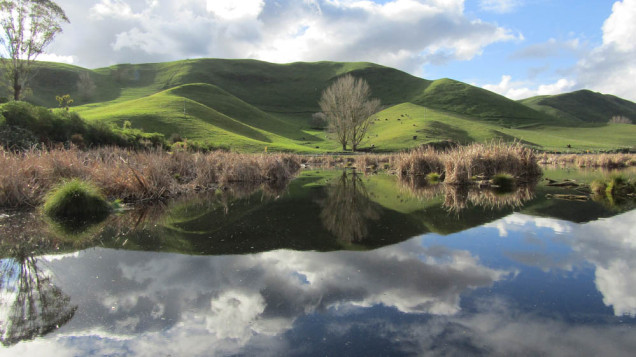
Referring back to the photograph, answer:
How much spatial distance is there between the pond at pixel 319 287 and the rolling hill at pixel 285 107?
1666 inches

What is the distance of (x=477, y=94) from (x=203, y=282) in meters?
139

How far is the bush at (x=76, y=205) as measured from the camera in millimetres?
11188

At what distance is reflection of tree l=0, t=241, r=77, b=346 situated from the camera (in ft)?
14.6

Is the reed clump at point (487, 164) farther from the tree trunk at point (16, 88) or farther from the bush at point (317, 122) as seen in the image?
the bush at point (317, 122)

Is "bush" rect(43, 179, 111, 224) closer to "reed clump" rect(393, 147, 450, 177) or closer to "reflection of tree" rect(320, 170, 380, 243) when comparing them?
"reflection of tree" rect(320, 170, 380, 243)

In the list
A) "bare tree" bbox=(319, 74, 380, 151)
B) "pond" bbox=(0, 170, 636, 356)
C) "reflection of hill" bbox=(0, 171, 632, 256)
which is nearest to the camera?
"pond" bbox=(0, 170, 636, 356)

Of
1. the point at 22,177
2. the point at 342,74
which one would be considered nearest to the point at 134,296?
the point at 22,177

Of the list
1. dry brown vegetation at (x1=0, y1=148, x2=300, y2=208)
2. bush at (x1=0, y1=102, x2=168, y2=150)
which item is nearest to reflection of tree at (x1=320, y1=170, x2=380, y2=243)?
dry brown vegetation at (x1=0, y1=148, x2=300, y2=208)

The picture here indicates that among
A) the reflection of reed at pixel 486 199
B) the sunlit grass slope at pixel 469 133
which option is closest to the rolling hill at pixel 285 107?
the sunlit grass slope at pixel 469 133

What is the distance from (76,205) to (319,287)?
990 cm

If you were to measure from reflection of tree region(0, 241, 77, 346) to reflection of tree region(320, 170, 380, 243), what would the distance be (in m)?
5.77

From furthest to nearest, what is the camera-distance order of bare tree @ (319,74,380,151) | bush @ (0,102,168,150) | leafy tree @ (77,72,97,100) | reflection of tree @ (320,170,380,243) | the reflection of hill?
leafy tree @ (77,72,97,100), bare tree @ (319,74,380,151), bush @ (0,102,168,150), reflection of tree @ (320,170,380,243), the reflection of hill

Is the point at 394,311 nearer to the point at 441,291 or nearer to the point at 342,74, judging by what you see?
the point at 441,291

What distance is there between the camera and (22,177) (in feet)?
43.7
